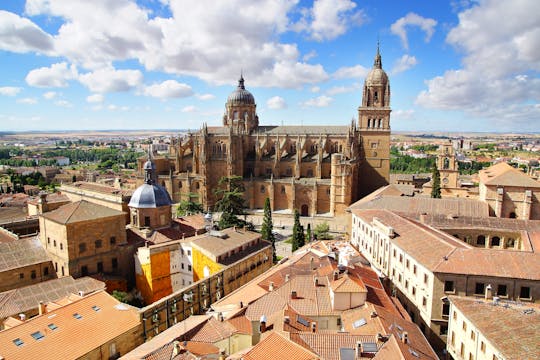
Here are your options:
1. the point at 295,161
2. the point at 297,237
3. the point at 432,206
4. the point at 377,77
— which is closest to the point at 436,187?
the point at 432,206

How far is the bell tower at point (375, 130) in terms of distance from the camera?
66.2 metres

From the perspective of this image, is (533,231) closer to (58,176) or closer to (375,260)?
(375,260)

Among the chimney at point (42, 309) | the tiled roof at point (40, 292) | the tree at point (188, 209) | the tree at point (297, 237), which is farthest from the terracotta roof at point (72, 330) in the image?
the tree at point (188, 209)

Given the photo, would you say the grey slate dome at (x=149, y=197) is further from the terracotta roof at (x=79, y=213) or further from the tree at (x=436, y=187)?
the tree at (x=436, y=187)

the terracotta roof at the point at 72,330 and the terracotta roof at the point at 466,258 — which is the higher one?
the terracotta roof at the point at 466,258

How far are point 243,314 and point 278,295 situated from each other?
291cm

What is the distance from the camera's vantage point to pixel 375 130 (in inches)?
2650

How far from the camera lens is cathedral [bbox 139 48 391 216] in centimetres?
6525

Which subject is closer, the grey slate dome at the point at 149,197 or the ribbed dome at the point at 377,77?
the grey slate dome at the point at 149,197

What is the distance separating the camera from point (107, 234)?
115 ft

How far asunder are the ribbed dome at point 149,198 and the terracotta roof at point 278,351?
24102mm

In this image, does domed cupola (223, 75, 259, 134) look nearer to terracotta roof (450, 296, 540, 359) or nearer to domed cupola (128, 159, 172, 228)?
domed cupola (128, 159, 172, 228)

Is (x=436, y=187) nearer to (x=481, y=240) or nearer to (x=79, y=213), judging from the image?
(x=481, y=240)

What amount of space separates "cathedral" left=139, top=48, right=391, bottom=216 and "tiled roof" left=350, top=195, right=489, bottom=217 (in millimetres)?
16560
